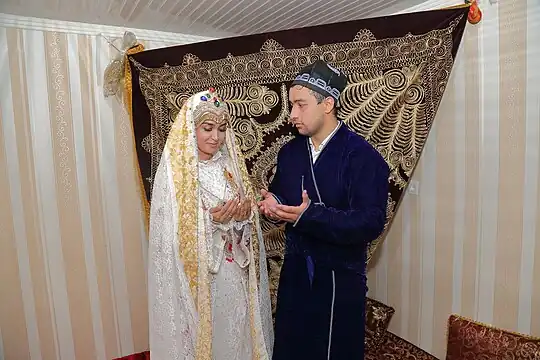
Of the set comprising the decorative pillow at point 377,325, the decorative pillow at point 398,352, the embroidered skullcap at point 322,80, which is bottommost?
the decorative pillow at point 398,352

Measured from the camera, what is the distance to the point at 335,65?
1.89 metres

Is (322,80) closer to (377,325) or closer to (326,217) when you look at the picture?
(326,217)

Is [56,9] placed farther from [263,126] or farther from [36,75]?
[263,126]

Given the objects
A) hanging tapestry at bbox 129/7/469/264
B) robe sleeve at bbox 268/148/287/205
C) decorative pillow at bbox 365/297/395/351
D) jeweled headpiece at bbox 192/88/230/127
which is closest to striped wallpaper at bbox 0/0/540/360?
decorative pillow at bbox 365/297/395/351

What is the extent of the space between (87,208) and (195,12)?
1253 mm

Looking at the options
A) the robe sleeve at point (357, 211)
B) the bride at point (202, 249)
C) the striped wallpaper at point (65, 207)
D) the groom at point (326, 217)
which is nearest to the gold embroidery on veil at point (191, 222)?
the bride at point (202, 249)

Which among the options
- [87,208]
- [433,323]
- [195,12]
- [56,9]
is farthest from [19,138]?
[433,323]

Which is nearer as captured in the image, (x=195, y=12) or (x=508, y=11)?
(x=508, y=11)

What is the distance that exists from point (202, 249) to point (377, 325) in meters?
1.30

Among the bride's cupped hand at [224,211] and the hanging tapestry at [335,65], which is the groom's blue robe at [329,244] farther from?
the hanging tapestry at [335,65]

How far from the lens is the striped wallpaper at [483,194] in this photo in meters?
1.74

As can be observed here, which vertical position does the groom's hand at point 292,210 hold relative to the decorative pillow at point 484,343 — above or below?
above

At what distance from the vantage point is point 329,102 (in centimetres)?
162

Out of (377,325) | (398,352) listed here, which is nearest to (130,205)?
(377,325)
